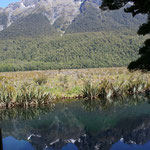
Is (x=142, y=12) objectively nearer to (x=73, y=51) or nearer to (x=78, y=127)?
(x=78, y=127)

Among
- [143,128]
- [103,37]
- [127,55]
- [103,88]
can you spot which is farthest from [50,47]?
[143,128]

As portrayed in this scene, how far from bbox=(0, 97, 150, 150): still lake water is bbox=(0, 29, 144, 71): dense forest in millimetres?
81547

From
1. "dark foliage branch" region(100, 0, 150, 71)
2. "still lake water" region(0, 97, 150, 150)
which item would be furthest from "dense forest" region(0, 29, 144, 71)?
"dark foliage branch" region(100, 0, 150, 71)

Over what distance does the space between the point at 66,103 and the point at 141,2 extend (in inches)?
539

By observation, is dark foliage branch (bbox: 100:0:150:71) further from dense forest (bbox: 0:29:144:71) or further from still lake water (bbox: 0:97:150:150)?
dense forest (bbox: 0:29:144:71)

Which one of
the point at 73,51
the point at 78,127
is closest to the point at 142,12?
the point at 78,127

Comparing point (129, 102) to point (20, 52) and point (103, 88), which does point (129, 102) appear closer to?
point (103, 88)

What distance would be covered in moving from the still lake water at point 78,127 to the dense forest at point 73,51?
81.5 metres

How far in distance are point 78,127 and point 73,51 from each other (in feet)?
395

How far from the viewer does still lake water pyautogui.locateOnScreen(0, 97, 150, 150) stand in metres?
11.7

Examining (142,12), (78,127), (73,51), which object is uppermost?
(142,12)

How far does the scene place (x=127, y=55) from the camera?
120m

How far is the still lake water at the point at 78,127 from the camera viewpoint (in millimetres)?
11711

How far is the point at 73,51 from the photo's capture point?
13412cm
